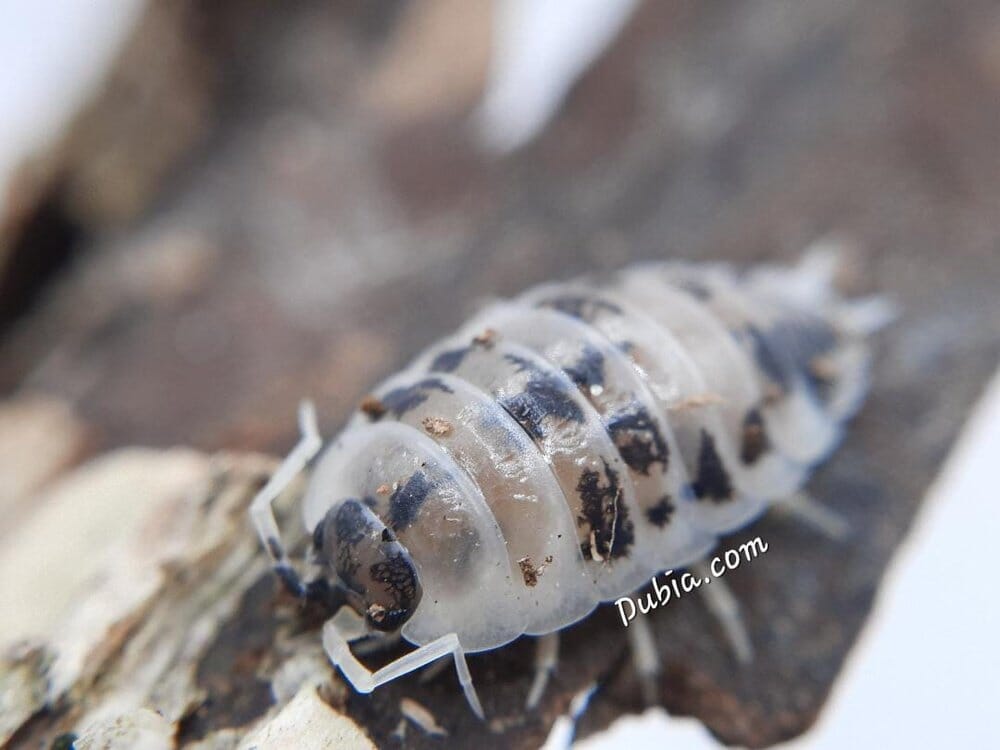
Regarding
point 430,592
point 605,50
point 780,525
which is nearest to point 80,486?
point 430,592

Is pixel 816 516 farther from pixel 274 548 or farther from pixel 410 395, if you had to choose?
pixel 274 548

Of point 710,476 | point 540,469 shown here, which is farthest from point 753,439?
point 540,469

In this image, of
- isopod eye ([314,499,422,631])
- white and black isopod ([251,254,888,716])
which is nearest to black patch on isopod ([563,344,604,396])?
white and black isopod ([251,254,888,716])

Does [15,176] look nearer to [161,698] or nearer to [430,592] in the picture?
[161,698]

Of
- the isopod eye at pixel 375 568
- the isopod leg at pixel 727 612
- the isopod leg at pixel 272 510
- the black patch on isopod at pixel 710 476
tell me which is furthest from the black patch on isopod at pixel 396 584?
the isopod leg at pixel 727 612

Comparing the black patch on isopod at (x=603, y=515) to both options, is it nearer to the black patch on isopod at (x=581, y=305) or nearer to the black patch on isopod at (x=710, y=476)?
the black patch on isopod at (x=710, y=476)
